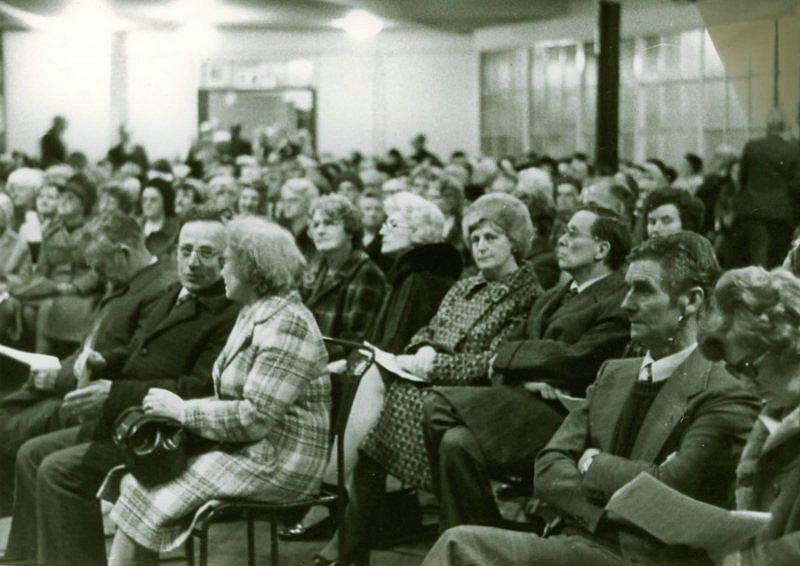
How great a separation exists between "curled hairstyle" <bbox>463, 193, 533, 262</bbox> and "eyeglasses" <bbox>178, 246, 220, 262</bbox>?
37.5 inches

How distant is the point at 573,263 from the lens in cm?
445

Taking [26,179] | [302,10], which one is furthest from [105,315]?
[302,10]

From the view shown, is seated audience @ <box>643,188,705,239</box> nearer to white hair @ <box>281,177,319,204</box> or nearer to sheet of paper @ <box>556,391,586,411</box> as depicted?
sheet of paper @ <box>556,391,586,411</box>

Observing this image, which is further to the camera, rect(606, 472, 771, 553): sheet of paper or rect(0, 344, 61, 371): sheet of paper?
rect(0, 344, 61, 371): sheet of paper

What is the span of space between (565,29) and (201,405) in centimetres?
1563

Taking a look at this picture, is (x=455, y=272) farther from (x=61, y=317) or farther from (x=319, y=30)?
(x=319, y=30)

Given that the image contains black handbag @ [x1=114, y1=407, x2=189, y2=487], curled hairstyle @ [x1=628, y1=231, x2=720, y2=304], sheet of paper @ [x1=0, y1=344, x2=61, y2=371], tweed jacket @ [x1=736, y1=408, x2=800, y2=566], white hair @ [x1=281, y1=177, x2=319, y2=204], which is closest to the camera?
tweed jacket @ [x1=736, y1=408, x2=800, y2=566]

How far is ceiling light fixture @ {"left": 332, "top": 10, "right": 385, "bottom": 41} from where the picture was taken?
2023 cm

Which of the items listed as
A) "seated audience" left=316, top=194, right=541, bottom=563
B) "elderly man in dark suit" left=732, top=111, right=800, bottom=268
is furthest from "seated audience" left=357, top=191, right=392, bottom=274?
"elderly man in dark suit" left=732, top=111, right=800, bottom=268

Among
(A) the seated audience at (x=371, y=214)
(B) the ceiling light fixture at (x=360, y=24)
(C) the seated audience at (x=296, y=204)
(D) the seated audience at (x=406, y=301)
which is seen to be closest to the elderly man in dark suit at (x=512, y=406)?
(D) the seated audience at (x=406, y=301)

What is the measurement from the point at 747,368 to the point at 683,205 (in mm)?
2955

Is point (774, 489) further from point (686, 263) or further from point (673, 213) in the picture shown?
point (673, 213)

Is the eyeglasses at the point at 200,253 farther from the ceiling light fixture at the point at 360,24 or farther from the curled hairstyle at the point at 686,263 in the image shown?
the ceiling light fixture at the point at 360,24

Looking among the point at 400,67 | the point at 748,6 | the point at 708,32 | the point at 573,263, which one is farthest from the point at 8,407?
the point at 400,67
